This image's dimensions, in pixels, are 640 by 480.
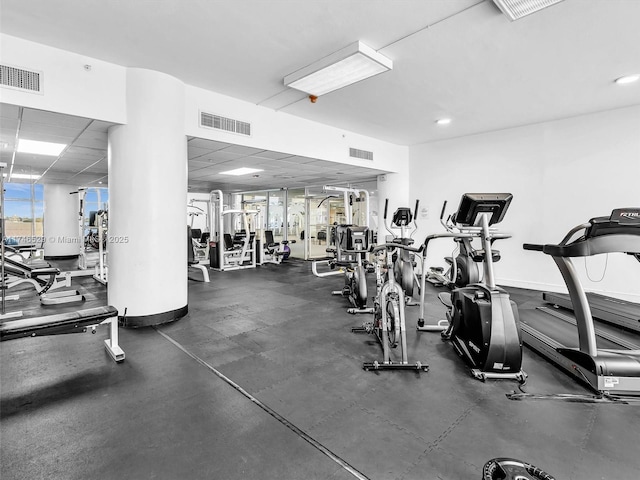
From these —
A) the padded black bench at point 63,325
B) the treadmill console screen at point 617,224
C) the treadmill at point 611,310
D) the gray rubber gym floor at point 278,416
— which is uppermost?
the treadmill console screen at point 617,224

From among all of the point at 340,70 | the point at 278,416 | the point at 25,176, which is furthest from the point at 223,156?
the point at 25,176

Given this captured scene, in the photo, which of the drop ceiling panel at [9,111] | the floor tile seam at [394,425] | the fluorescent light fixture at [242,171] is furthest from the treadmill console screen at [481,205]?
the fluorescent light fixture at [242,171]

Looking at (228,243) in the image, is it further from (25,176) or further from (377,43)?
(377,43)

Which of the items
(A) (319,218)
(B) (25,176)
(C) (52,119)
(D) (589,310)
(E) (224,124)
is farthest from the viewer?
(A) (319,218)

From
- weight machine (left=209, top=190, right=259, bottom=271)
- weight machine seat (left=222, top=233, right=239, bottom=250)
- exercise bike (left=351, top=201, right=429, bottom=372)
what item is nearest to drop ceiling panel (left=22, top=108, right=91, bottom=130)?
exercise bike (left=351, top=201, right=429, bottom=372)

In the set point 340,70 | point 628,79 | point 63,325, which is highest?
point 628,79

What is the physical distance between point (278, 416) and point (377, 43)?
10.8 feet

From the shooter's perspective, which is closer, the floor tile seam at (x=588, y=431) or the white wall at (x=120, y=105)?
the floor tile seam at (x=588, y=431)

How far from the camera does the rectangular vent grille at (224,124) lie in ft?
13.9

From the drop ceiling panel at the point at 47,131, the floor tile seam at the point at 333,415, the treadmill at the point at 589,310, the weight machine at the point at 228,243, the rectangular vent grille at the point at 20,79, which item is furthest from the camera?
the weight machine at the point at 228,243

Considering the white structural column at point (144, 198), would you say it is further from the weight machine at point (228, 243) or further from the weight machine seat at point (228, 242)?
the weight machine seat at point (228, 242)

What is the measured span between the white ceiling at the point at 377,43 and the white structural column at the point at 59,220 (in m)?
7.42

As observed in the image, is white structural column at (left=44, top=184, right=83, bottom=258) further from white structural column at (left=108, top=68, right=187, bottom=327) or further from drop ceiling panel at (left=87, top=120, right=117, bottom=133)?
white structural column at (left=108, top=68, right=187, bottom=327)

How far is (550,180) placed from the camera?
18.2 feet
